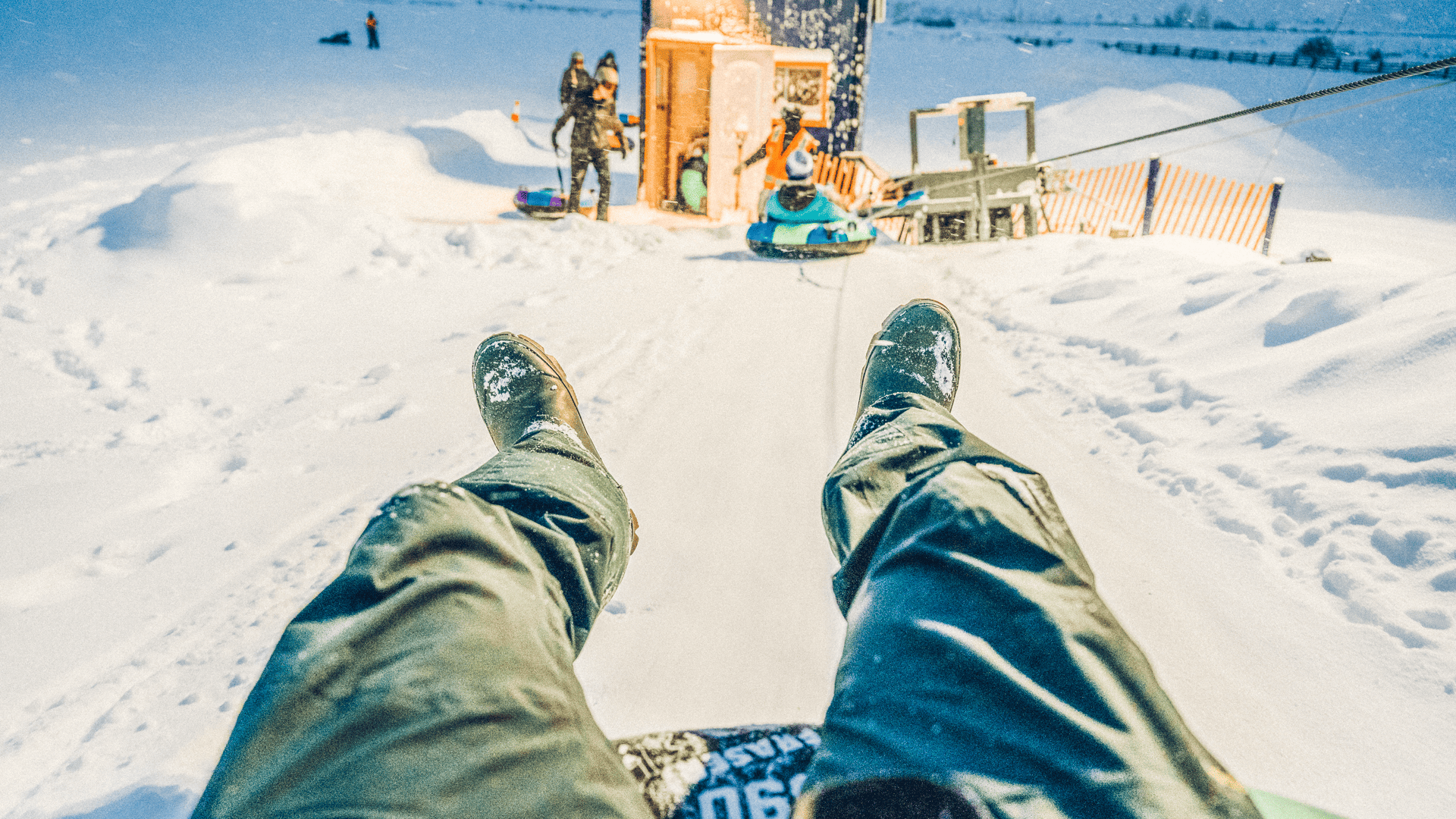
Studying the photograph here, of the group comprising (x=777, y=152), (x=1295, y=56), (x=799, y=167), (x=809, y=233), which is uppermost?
(x=1295, y=56)

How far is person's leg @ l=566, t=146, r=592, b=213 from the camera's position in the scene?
826 cm

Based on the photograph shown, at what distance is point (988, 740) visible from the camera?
836 mm

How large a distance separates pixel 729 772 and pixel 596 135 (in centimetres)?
815

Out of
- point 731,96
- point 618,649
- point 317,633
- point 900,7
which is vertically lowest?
point 618,649

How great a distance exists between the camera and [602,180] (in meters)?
8.42

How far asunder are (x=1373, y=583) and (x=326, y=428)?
11.8 ft

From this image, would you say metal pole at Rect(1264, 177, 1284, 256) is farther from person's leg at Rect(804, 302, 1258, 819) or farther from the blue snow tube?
person's leg at Rect(804, 302, 1258, 819)

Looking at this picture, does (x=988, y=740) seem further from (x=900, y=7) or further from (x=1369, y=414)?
(x=900, y=7)

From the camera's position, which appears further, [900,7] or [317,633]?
[900,7]

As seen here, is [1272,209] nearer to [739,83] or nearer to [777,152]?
[777,152]

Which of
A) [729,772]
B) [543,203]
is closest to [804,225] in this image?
[543,203]

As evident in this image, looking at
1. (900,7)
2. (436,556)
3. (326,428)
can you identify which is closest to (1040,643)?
(436,556)

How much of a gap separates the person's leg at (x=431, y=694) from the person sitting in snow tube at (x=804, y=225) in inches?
202

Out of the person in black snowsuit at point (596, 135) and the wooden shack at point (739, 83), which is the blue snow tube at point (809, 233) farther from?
the wooden shack at point (739, 83)
